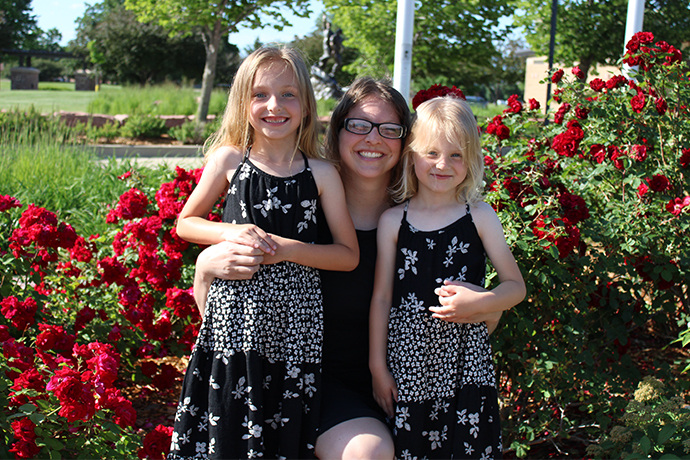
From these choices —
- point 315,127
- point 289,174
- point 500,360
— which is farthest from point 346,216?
point 500,360

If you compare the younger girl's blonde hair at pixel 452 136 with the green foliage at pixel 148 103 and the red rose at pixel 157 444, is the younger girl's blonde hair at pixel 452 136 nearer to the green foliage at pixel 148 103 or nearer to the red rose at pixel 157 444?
the red rose at pixel 157 444

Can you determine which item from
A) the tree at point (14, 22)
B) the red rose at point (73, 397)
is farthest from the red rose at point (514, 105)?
the tree at point (14, 22)

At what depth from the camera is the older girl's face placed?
2.11m

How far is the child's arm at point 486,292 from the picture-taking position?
71.6 inches

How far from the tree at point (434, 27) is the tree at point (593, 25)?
1.12 m

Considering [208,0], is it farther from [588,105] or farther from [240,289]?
[240,289]

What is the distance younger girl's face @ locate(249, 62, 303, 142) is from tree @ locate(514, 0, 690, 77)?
1592 cm

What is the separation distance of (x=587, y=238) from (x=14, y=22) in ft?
202

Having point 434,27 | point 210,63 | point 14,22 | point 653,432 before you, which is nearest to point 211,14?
point 210,63

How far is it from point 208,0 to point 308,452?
1325cm

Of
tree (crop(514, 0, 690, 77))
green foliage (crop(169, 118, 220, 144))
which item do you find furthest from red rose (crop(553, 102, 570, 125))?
tree (crop(514, 0, 690, 77))

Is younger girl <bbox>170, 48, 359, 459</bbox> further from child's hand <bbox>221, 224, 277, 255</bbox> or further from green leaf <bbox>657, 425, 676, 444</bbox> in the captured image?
green leaf <bbox>657, 425, 676, 444</bbox>

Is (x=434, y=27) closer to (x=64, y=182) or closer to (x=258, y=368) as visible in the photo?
(x=64, y=182)

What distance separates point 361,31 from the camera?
60.6 ft
